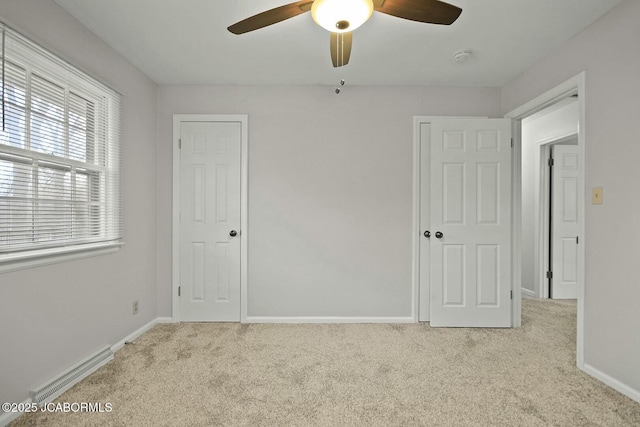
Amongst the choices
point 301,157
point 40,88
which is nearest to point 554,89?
point 301,157

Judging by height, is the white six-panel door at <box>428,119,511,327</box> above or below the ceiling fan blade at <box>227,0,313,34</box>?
below

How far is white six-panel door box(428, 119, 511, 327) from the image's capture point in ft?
9.21

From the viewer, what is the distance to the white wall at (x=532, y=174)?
143 inches

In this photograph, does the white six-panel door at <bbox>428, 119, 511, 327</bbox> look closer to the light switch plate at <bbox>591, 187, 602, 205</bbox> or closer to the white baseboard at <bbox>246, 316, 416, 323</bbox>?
the white baseboard at <bbox>246, 316, 416, 323</bbox>

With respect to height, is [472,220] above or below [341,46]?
below

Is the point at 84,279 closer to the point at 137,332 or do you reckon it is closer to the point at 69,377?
the point at 69,377

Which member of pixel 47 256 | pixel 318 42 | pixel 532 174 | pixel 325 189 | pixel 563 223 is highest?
pixel 318 42

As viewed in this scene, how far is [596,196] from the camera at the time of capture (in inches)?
76.4

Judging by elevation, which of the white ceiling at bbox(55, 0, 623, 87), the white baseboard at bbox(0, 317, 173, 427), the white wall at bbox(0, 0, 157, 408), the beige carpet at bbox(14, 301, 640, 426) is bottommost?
the beige carpet at bbox(14, 301, 640, 426)

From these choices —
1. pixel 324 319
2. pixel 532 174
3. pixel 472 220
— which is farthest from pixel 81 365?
pixel 532 174

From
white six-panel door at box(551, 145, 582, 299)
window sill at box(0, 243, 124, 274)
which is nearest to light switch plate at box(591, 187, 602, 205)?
white six-panel door at box(551, 145, 582, 299)

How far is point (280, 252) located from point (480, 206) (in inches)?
81.0

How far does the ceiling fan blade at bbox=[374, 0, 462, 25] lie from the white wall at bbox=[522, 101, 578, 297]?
323cm

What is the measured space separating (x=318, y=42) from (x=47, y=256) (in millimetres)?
2335
